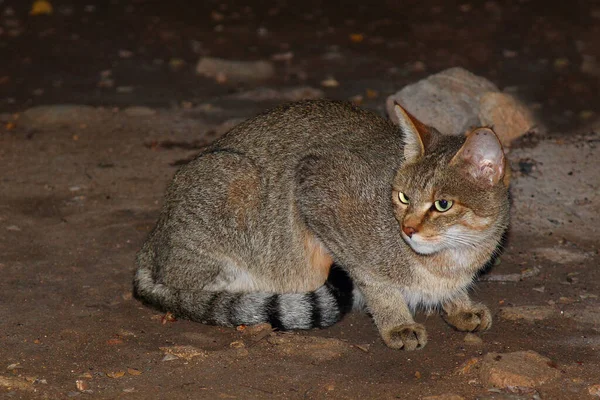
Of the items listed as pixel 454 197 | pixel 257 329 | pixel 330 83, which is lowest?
pixel 330 83

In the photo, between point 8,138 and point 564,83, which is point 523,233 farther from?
point 8,138

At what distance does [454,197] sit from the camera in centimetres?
528

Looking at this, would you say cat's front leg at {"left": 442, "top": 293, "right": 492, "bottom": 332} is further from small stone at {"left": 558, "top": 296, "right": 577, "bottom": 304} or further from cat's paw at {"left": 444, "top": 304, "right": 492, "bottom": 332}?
small stone at {"left": 558, "top": 296, "right": 577, "bottom": 304}

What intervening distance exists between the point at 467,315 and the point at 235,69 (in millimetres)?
5993

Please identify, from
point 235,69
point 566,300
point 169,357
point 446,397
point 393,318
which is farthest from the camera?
point 235,69

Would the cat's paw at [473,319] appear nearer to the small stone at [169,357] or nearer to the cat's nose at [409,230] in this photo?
the cat's nose at [409,230]

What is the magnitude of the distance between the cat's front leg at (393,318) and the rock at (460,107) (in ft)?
9.14

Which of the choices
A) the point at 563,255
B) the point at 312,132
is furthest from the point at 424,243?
the point at 563,255

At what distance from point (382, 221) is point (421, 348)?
0.81 m

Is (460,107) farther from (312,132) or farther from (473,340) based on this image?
(473,340)

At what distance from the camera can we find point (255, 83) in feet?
35.3

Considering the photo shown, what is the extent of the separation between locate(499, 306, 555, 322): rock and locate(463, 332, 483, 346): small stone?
1.30ft

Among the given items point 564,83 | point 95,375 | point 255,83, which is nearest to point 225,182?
point 95,375

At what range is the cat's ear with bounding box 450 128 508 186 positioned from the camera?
201 inches
